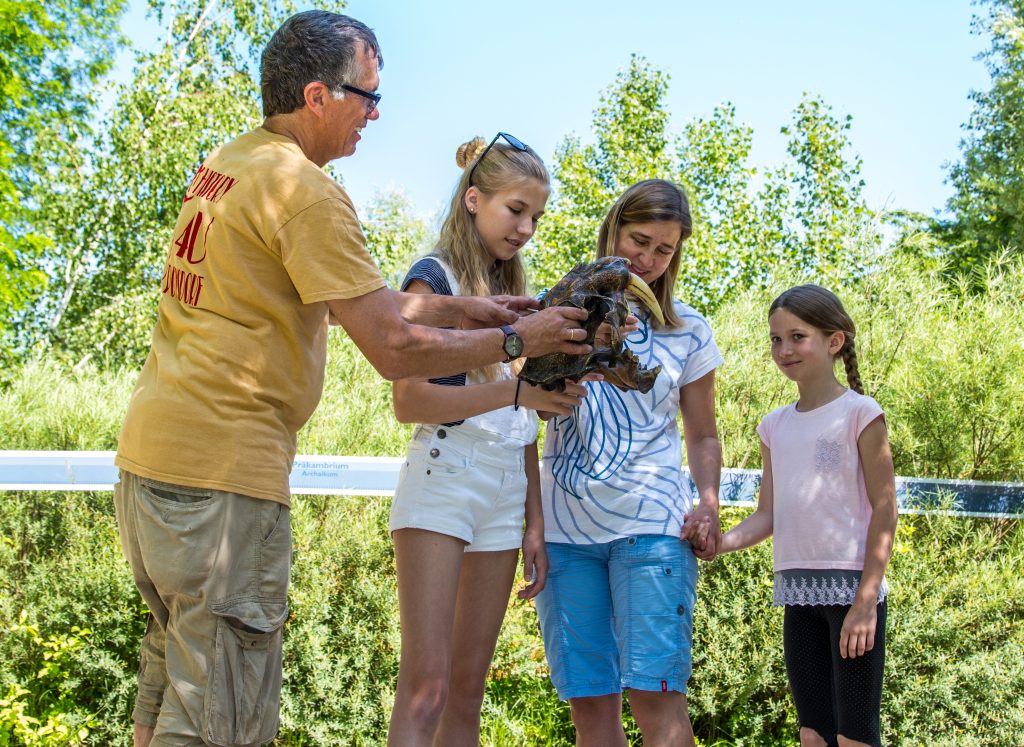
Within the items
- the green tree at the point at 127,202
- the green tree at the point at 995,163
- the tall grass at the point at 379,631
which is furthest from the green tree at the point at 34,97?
the green tree at the point at 995,163

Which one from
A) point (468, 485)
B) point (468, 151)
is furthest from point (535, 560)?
point (468, 151)

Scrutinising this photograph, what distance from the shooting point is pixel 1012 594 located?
5.30m

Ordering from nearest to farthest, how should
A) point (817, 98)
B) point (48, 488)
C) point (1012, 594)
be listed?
point (48, 488), point (1012, 594), point (817, 98)

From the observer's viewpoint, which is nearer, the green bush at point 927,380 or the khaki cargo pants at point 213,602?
the khaki cargo pants at point 213,602

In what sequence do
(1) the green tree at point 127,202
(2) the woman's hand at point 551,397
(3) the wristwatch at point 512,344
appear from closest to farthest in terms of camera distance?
(3) the wristwatch at point 512,344
(2) the woman's hand at point 551,397
(1) the green tree at point 127,202

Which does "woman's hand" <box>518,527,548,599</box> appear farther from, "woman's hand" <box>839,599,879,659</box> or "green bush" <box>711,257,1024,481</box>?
"green bush" <box>711,257,1024,481</box>

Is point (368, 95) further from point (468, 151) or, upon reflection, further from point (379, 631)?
point (379, 631)

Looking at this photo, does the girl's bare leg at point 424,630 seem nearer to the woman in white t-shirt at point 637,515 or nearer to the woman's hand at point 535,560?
the woman's hand at point 535,560

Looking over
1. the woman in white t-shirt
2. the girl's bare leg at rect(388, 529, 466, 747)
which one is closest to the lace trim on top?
the woman in white t-shirt

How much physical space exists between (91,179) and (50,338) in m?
3.25

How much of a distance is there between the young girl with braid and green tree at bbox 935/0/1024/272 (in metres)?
24.2

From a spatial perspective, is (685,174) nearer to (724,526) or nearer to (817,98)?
(817,98)

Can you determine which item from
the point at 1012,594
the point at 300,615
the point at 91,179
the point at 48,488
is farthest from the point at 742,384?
the point at 91,179

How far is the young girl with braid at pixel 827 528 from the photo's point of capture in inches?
126
